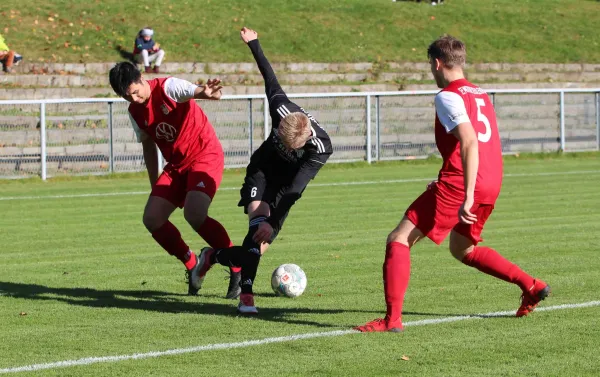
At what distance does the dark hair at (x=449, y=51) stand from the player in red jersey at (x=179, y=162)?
236 centimetres

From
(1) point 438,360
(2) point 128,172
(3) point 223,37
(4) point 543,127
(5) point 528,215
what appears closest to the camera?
(1) point 438,360

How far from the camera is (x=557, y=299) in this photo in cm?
854

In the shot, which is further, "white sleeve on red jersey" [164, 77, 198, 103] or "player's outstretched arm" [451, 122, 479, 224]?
"white sleeve on red jersey" [164, 77, 198, 103]

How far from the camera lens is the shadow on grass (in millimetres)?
8305

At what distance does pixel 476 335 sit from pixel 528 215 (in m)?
8.14

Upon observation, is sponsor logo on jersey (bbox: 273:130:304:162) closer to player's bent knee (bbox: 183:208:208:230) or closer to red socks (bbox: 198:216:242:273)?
player's bent knee (bbox: 183:208:208:230)

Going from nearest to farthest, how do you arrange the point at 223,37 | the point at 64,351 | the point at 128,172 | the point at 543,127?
the point at 64,351 < the point at 128,172 < the point at 543,127 < the point at 223,37

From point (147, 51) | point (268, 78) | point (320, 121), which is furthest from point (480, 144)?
point (147, 51)

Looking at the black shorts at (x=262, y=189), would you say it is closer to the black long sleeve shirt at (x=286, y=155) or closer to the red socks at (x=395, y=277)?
Result: the black long sleeve shirt at (x=286, y=155)

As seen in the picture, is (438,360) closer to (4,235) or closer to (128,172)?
(4,235)

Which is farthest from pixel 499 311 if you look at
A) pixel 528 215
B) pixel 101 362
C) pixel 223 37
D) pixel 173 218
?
pixel 223 37

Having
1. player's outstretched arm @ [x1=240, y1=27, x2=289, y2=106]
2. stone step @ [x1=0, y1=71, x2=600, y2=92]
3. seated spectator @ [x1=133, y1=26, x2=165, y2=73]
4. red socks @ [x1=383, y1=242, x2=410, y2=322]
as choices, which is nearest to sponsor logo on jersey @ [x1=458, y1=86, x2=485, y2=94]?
red socks @ [x1=383, y1=242, x2=410, y2=322]

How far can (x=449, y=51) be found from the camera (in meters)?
7.16

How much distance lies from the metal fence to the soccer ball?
13.9 metres
